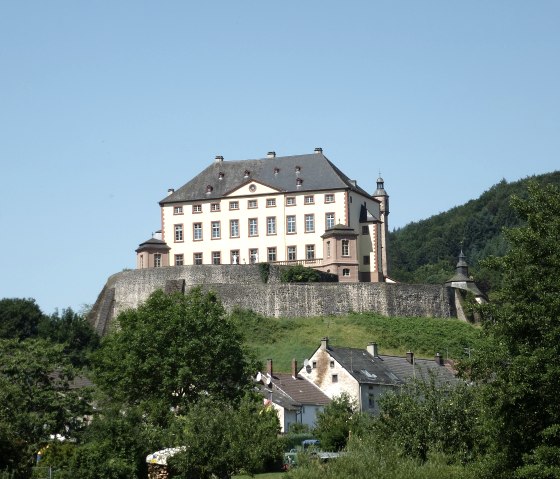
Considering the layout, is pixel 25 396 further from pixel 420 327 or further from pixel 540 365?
pixel 420 327

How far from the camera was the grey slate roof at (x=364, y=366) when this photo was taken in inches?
2800

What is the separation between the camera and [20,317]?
9219cm

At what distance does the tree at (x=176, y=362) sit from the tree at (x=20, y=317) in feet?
117

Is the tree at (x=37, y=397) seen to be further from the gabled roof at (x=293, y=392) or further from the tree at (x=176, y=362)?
the gabled roof at (x=293, y=392)

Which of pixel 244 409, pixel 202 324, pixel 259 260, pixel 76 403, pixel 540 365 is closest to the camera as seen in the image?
pixel 540 365

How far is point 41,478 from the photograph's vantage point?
4016cm

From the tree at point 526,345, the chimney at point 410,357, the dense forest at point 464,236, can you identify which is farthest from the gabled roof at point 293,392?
the dense forest at point 464,236

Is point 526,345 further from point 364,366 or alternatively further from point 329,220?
point 329,220

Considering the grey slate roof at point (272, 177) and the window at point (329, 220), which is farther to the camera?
the grey slate roof at point (272, 177)

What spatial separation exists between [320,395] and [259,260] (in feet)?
65.1

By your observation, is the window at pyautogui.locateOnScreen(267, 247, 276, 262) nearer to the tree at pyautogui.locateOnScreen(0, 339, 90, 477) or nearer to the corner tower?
the corner tower

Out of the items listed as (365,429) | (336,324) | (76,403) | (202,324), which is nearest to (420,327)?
(336,324)

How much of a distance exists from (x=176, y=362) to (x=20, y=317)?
41441mm

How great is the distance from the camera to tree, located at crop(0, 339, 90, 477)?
4609 cm
